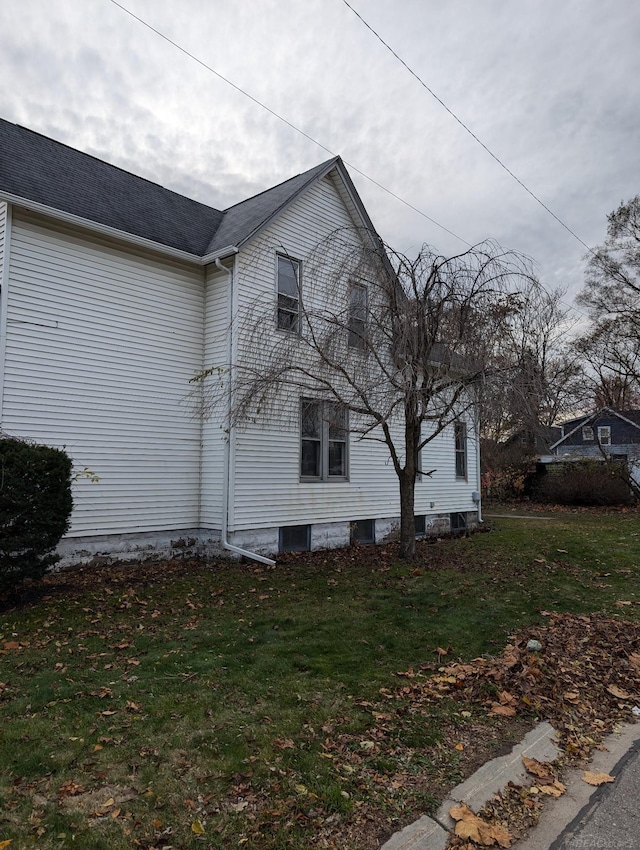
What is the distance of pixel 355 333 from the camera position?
9203mm

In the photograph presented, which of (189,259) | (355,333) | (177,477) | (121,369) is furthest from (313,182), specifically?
(177,477)

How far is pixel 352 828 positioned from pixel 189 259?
31.2 ft

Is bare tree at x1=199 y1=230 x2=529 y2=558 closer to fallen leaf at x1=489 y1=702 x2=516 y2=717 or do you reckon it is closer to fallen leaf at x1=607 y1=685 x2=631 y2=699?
fallen leaf at x1=607 y1=685 x2=631 y2=699

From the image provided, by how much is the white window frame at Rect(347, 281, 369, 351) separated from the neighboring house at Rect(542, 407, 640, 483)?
20394 millimetres

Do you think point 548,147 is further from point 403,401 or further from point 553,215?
point 403,401

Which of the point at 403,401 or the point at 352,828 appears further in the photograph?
the point at 403,401

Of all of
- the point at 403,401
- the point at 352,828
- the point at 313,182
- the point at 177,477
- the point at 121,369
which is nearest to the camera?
the point at 352,828

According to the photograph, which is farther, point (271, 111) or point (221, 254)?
point (221, 254)

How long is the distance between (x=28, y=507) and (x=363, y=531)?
7.74m

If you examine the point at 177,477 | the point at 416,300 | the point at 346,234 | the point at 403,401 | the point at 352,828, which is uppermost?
the point at 346,234

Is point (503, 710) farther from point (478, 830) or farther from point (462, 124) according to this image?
point (462, 124)

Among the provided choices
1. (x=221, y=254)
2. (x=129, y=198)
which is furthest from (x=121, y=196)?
(x=221, y=254)

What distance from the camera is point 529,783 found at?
10.7ft

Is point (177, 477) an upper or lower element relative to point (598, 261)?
lower
